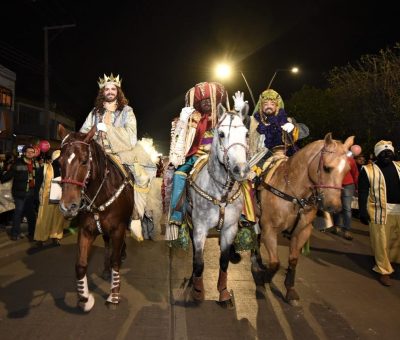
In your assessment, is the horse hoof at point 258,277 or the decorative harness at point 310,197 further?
the horse hoof at point 258,277

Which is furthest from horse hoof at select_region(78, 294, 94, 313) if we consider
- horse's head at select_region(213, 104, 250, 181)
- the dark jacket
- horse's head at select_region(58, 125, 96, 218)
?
the dark jacket

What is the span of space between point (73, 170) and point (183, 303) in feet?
7.68

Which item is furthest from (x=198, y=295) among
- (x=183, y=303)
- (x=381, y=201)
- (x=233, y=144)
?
(x=381, y=201)

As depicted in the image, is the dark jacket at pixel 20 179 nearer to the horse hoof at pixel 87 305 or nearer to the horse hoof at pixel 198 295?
the horse hoof at pixel 87 305

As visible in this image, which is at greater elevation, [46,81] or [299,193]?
Answer: [46,81]

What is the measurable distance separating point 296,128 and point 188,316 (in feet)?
11.2

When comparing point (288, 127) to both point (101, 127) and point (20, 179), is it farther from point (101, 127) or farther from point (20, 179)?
point (20, 179)

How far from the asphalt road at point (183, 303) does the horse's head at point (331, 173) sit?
4.67 ft

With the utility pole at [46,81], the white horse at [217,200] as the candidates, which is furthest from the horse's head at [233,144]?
the utility pole at [46,81]

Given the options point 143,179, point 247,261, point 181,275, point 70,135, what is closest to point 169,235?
point 143,179

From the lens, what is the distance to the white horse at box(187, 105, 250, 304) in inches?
186

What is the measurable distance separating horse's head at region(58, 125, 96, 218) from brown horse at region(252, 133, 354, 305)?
2.62 meters

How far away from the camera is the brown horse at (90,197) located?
170 inches

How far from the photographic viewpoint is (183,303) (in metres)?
5.38
